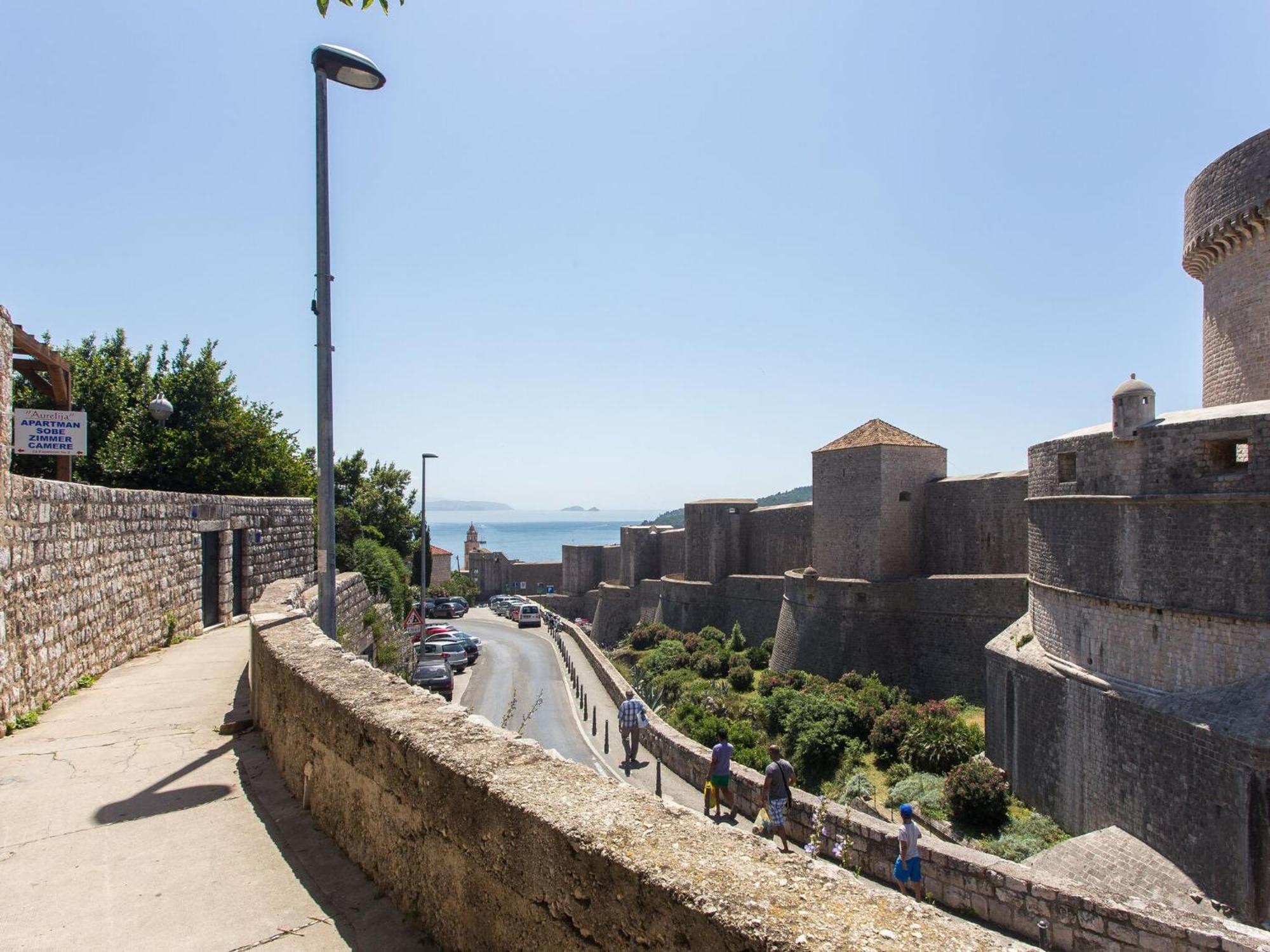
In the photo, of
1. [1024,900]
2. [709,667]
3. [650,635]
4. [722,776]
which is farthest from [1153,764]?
[650,635]

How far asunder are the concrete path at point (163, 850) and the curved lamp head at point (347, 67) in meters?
5.57

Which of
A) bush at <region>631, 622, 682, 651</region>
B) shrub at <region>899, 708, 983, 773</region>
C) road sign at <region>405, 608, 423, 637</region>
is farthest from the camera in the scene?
bush at <region>631, 622, 682, 651</region>

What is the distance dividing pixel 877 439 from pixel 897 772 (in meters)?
12.0

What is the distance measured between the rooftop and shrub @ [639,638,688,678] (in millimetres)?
9521

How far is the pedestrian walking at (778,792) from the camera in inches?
414

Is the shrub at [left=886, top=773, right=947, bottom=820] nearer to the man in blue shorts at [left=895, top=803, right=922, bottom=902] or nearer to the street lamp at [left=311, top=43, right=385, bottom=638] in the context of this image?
the man in blue shorts at [left=895, top=803, right=922, bottom=902]

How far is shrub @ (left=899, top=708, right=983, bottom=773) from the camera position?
16625mm

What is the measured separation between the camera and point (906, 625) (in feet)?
78.0

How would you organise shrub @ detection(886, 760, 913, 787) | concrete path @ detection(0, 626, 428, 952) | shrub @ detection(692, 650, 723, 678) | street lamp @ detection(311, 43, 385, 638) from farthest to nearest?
shrub @ detection(692, 650, 723, 678)
shrub @ detection(886, 760, 913, 787)
street lamp @ detection(311, 43, 385, 638)
concrete path @ detection(0, 626, 428, 952)

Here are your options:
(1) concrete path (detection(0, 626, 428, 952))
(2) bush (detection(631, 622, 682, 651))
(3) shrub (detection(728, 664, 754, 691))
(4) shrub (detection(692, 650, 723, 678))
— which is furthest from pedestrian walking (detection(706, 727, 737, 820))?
(2) bush (detection(631, 622, 682, 651))

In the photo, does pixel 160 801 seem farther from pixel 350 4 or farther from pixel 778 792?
pixel 778 792

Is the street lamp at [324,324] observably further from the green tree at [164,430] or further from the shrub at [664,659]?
the shrub at [664,659]

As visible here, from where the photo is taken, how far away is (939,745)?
663 inches

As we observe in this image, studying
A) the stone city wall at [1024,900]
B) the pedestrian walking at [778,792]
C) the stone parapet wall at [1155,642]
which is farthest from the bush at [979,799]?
the pedestrian walking at [778,792]
